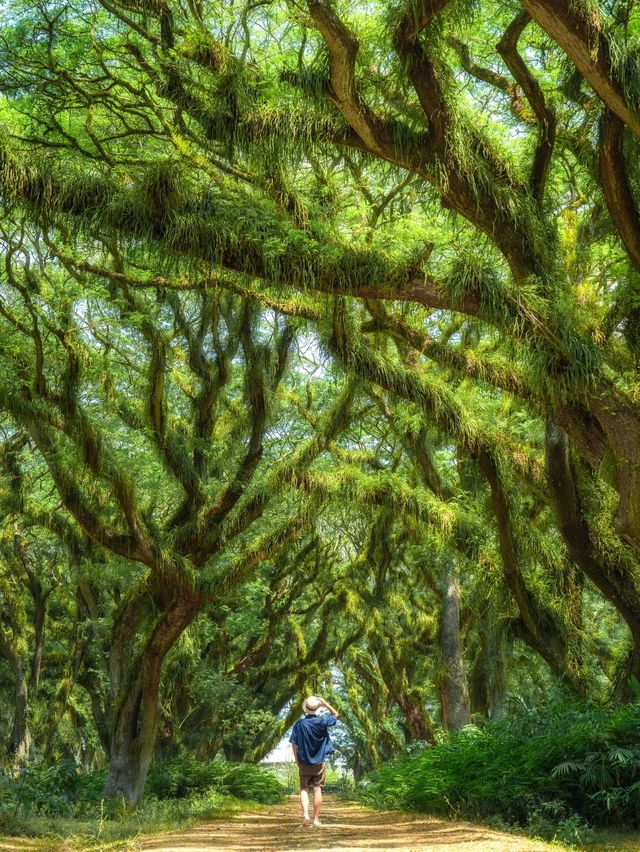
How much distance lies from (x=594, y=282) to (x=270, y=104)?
15.7 feet

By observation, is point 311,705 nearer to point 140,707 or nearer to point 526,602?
point 526,602

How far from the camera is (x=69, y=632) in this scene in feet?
80.9

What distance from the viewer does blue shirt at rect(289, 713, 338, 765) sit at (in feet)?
30.4

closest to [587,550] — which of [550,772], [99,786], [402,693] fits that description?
[550,772]

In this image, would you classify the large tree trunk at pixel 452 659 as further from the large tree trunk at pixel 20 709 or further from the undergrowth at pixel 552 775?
the large tree trunk at pixel 20 709

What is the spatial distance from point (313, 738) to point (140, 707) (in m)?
6.28

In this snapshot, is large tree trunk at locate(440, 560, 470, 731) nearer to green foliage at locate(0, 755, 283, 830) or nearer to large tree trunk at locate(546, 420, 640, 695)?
green foliage at locate(0, 755, 283, 830)

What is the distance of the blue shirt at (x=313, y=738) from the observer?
9.26 m

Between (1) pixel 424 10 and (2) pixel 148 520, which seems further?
(2) pixel 148 520

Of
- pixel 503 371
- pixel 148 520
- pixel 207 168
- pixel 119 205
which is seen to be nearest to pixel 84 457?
pixel 148 520

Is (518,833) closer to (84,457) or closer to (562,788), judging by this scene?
(562,788)

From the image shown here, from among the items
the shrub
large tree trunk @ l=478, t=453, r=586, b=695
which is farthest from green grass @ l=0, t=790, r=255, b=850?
large tree trunk @ l=478, t=453, r=586, b=695

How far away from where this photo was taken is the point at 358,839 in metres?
7.87

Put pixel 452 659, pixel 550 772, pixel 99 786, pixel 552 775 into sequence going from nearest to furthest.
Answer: pixel 552 775 < pixel 550 772 < pixel 99 786 < pixel 452 659
